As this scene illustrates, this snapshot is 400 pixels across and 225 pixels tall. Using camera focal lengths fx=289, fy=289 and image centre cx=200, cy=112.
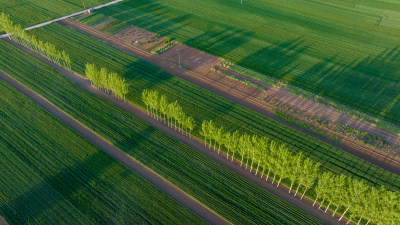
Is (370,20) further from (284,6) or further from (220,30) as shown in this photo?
(220,30)

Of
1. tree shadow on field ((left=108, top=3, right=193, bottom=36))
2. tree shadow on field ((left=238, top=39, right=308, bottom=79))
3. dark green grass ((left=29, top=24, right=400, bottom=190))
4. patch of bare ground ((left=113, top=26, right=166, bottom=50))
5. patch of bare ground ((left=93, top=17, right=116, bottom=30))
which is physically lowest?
dark green grass ((left=29, top=24, right=400, bottom=190))

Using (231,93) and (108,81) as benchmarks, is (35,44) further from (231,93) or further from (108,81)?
(231,93)

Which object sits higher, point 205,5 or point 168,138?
point 205,5

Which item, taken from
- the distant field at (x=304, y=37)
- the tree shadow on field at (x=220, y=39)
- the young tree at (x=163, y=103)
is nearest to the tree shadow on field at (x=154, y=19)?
the distant field at (x=304, y=37)

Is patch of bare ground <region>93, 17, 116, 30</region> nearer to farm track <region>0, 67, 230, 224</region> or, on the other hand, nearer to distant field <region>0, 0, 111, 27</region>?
distant field <region>0, 0, 111, 27</region>

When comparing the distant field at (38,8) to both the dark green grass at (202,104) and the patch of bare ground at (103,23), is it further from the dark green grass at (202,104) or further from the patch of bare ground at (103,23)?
the patch of bare ground at (103,23)

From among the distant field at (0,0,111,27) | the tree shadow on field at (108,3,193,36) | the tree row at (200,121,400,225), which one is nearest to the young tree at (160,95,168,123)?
the tree row at (200,121,400,225)

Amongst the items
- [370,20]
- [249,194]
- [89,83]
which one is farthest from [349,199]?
[370,20]
